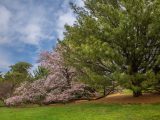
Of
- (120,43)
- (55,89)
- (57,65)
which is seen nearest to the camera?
(120,43)

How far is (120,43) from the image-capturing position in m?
23.0

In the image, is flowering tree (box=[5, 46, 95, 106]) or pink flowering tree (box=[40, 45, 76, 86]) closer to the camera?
flowering tree (box=[5, 46, 95, 106])

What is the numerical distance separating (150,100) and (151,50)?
331 centimetres

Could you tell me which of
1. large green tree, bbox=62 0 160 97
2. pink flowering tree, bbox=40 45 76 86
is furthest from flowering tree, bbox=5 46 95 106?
large green tree, bbox=62 0 160 97

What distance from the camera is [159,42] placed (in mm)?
23531

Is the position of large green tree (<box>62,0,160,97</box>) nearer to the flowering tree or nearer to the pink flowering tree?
the flowering tree

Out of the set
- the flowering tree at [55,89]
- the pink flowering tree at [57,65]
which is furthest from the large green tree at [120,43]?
the pink flowering tree at [57,65]

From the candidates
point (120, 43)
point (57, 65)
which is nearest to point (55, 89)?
point (57, 65)

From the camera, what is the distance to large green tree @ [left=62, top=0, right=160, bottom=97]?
2202 cm

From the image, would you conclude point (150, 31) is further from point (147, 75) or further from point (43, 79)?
point (43, 79)

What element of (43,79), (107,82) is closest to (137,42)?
(107,82)

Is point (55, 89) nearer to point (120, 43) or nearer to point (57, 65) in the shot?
point (57, 65)

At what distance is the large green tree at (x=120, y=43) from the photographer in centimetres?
2202

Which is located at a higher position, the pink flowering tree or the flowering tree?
the pink flowering tree
